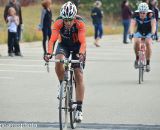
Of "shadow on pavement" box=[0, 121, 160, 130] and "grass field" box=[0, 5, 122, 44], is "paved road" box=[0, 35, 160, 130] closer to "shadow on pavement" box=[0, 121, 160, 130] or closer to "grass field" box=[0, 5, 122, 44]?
"shadow on pavement" box=[0, 121, 160, 130]

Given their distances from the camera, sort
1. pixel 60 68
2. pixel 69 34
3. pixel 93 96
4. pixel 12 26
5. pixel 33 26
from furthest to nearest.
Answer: pixel 33 26
pixel 12 26
pixel 93 96
pixel 69 34
pixel 60 68

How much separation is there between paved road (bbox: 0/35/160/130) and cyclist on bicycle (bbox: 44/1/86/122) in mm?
676

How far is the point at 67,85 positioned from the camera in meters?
10.2

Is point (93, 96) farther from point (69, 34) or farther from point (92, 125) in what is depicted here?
point (69, 34)

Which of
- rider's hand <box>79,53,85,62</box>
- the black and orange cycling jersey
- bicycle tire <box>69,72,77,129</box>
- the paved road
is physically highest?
the black and orange cycling jersey

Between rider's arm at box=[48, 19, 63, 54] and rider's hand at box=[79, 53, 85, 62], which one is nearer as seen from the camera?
rider's hand at box=[79, 53, 85, 62]

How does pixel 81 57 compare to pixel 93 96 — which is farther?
pixel 93 96

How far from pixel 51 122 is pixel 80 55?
4.53 feet

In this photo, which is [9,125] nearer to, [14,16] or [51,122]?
[51,122]

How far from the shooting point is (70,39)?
10836mm

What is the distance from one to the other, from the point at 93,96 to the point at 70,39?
3.71 metres

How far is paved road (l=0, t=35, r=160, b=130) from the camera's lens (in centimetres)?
1116

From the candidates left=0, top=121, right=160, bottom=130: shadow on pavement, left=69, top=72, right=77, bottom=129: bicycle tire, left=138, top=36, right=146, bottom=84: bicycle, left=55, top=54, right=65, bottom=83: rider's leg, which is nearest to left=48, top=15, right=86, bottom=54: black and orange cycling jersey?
left=55, top=54, right=65, bottom=83: rider's leg

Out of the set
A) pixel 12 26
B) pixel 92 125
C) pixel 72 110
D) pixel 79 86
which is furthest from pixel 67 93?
pixel 12 26
